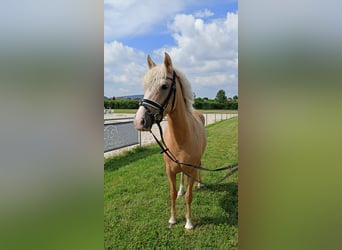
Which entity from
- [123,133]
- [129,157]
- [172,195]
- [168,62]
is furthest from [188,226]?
[168,62]

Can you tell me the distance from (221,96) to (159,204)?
0.75 meters

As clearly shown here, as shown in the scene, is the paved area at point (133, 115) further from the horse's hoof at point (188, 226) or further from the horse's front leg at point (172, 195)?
the horse's hoof at point (188, 226)

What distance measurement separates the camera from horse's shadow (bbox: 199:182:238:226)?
1.20 meters

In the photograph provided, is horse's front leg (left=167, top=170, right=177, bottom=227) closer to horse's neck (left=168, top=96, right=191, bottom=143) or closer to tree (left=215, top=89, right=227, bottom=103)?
horse's neck (left=168, top=96, right=191, bottom=143)

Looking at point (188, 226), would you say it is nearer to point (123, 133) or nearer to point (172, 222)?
point (172, 222)

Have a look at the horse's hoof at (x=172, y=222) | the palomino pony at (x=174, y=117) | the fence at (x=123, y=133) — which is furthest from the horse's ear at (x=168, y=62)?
the horse's hoof at (x=172, y=222)

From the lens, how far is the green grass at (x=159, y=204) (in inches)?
47.9

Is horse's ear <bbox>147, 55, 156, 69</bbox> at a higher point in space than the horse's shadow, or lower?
higher

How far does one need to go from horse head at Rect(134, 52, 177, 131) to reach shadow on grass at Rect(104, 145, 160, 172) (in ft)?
0.93

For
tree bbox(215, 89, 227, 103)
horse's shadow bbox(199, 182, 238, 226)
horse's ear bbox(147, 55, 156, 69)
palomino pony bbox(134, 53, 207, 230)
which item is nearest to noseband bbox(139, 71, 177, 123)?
palomino pony bbox(134, 53, 207, 230)

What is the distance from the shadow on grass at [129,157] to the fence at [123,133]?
0.15 ft
